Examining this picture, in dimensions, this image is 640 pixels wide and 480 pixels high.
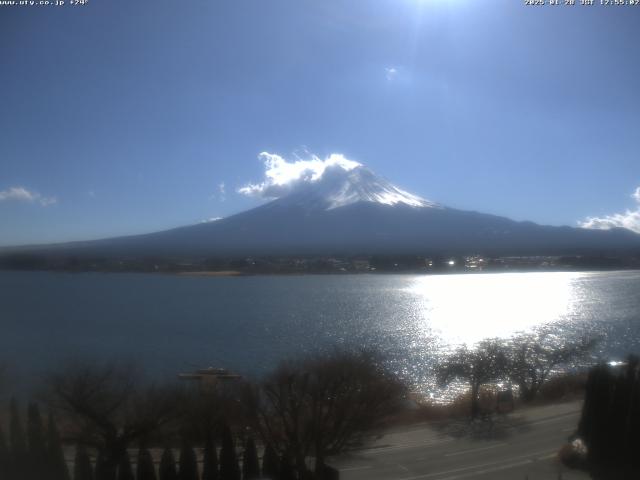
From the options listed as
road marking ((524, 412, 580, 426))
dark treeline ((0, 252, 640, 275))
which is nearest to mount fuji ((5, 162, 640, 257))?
dark treeline ((0, 252, 640, 275))

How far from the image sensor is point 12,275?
797 cm

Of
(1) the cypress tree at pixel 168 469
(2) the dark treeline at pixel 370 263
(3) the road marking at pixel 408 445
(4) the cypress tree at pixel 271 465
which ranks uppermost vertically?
(2) the dark treeline at pixel 370 263

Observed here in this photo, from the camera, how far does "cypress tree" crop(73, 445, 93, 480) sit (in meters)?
3.02

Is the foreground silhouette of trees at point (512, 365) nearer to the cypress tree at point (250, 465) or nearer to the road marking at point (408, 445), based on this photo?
the road marking at point (408, 445)

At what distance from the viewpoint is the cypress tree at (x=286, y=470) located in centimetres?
333

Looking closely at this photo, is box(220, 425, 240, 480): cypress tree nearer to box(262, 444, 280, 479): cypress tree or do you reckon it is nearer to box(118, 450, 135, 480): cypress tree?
→ box(262, 444, 280, 479): cypress tree

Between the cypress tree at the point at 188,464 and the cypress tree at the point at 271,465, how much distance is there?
39 centimetres

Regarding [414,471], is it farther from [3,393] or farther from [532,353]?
[532,353]

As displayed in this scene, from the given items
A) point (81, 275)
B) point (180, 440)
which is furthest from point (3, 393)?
point (81, 275)

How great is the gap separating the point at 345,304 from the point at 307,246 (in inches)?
631

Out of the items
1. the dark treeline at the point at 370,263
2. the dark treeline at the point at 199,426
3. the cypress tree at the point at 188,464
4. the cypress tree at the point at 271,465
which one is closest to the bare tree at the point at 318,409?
the dark treeline at the point at 199,426

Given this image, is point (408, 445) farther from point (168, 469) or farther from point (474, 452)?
point (168, 469)

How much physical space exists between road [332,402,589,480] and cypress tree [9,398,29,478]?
68.9 inches

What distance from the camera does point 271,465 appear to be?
3301mm
